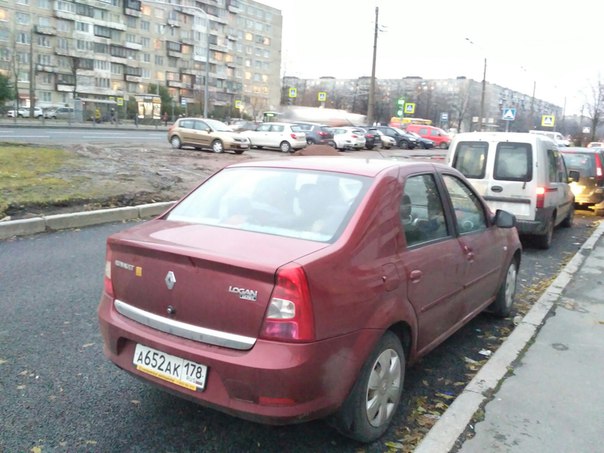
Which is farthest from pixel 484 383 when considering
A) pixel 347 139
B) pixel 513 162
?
pixel 347 139

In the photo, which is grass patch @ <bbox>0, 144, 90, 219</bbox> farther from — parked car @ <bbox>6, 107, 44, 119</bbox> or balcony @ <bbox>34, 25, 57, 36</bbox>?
balcony @ <bbox>34, 25, 57, 36</bbox>

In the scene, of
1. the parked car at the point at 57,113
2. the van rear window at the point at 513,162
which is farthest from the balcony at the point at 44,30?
the van rear window at the point at 513,162

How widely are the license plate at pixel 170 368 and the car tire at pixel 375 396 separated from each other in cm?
78

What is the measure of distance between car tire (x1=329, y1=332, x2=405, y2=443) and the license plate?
784mm

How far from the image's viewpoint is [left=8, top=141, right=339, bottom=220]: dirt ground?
9.60 m

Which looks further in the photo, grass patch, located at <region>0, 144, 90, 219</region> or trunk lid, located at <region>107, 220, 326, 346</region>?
grass patch, located at <region>0, 144, 90, 219</region>

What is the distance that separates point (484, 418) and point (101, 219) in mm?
7415

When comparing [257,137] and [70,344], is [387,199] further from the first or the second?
[257,137]

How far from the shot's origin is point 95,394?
3502mm

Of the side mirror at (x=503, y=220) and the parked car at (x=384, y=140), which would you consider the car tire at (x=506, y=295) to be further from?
the parked car at (x=384, y=140)

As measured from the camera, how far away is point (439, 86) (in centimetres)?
11131

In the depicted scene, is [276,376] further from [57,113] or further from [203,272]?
[57,113]

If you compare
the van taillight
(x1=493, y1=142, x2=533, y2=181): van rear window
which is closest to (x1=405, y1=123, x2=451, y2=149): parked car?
(x1=493, y1=142, x2=533, y2=181): van rear window

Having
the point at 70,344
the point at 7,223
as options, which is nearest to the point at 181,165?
the point at 7,223
